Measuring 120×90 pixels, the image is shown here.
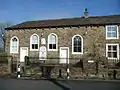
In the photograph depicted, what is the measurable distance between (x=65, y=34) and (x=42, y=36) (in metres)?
3.13

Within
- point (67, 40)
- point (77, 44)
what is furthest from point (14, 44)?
point (77, 44)

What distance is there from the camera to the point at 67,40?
27.9 meters

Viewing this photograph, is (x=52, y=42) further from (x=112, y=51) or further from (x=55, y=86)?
(x=55, y=86)

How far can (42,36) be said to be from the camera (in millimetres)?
28938

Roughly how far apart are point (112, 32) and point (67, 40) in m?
5.63

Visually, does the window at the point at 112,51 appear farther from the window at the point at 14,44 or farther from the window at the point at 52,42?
the window at the point at 14,44

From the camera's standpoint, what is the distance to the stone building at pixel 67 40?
26.3 m

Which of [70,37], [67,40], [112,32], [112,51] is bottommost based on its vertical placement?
[112,51]

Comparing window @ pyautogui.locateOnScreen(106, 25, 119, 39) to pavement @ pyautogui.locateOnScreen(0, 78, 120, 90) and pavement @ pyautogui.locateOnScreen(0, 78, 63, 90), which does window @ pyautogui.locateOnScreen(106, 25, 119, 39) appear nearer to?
pavement @ pyautogui.locateOnScreen(0, 78, 120, 90)

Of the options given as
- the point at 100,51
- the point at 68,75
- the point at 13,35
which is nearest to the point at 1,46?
the point at 13,35

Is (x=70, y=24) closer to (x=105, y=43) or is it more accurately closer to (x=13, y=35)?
(x=105, y=43)

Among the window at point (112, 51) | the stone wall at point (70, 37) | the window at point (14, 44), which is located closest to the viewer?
the window at point (112, 51)

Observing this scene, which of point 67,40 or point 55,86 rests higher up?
point 67,40

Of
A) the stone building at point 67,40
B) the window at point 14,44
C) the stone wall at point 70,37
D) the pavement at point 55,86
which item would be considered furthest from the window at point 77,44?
the pavement at point 55,86
